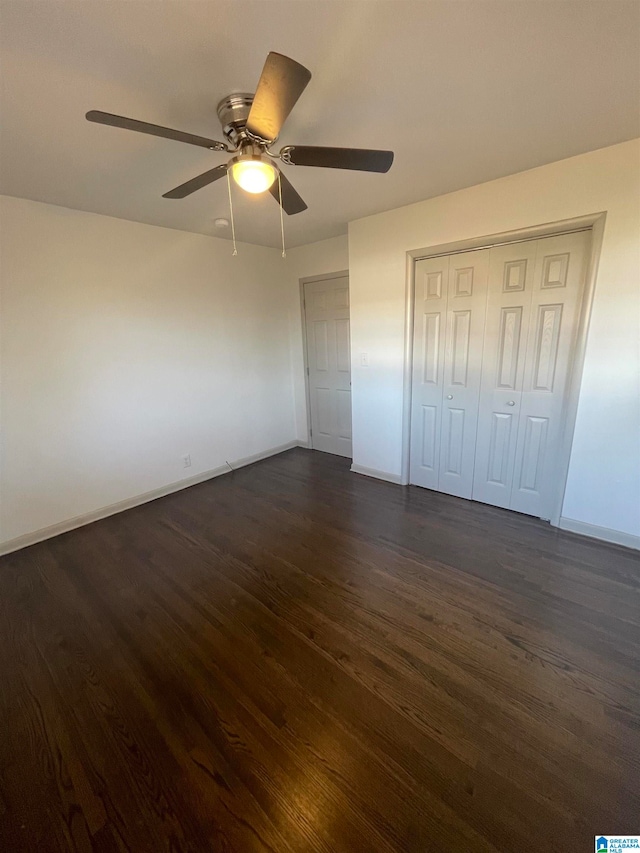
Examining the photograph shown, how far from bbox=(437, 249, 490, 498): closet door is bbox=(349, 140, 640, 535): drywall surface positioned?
30 centimetres

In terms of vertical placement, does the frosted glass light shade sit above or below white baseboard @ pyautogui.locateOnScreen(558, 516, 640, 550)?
above

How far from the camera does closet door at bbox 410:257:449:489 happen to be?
2926 mm

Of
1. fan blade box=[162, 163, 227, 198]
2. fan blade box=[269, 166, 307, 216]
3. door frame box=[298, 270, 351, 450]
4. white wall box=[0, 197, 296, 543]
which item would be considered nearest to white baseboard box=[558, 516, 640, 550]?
fan blade box=[269, 166, 307, 216]

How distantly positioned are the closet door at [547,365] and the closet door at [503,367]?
48mm

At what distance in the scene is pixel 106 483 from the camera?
3064mm

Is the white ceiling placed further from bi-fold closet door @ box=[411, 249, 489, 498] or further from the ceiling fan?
bi-fold closet door @ box=[411, 249, 489, 498]

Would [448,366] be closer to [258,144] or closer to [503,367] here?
[503,367]

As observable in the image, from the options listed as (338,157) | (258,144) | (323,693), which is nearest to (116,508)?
(323,693)

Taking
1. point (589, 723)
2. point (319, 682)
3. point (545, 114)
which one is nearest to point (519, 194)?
point (545, 114)

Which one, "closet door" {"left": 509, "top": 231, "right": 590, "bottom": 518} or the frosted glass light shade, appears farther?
"closet door" {"left": 509, "top": 231, "right": 590, "bottom": 518}

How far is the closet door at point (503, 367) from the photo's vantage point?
Answer: 8.30 ft

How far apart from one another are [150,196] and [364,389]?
2.34 m

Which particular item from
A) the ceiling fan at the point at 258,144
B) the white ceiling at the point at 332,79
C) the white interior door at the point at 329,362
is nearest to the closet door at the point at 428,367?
the white ceiling at the point at 332,79

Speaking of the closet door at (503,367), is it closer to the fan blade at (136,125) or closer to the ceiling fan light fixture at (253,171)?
the ceiling fan light fixture at (253,171)
